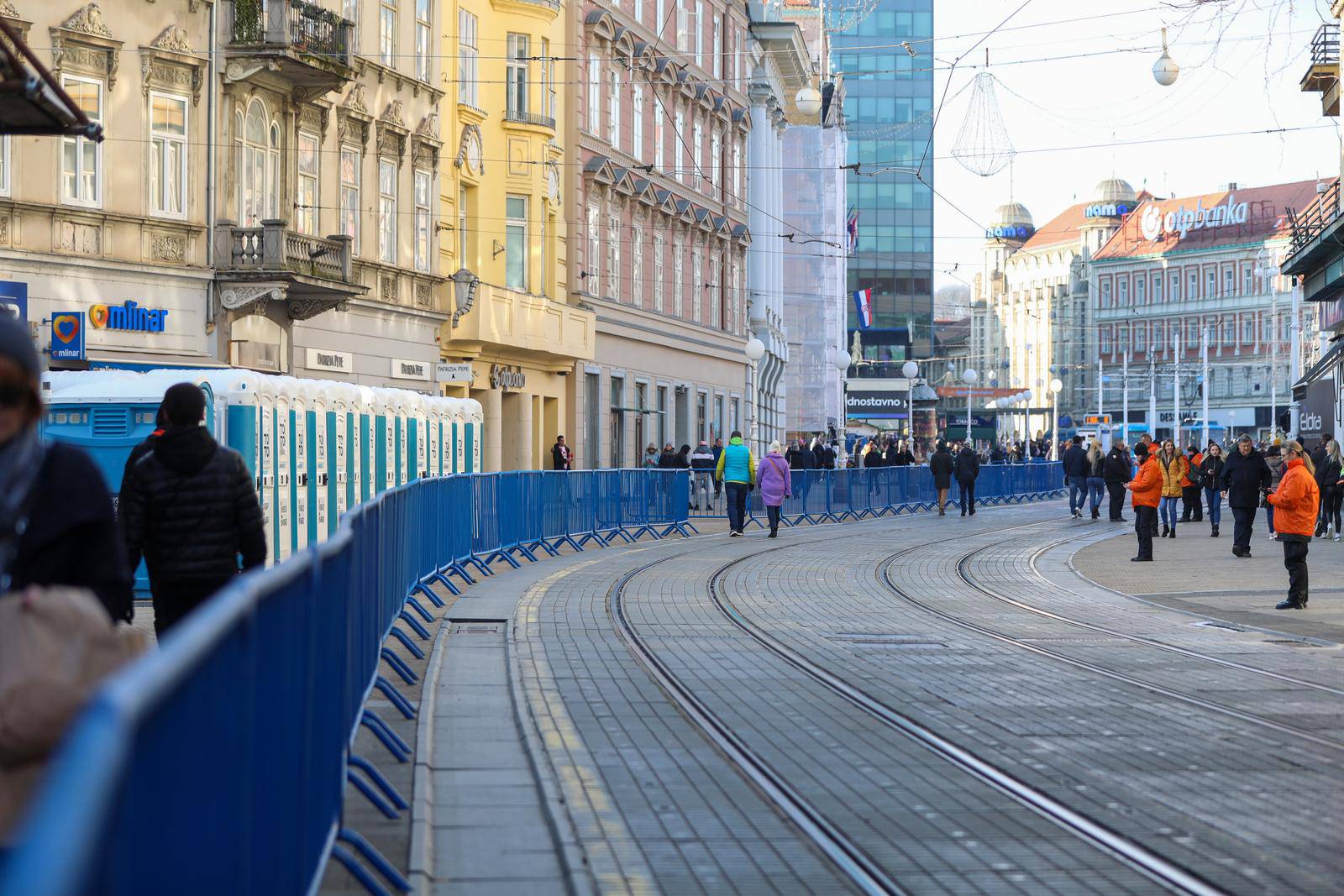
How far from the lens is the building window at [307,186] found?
3341 cm

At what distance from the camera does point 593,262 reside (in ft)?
156

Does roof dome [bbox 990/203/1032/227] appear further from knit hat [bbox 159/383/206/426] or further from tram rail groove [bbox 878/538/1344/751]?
knit hat [bbox 159/383/206/426]

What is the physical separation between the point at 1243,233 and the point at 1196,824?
133513 millimetres

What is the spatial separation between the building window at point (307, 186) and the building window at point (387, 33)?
3.28 meters

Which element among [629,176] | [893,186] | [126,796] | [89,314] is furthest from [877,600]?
[893,186]

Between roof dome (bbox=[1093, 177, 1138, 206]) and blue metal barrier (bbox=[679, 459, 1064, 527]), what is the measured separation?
4526 inches

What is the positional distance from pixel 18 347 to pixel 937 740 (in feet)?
21.4

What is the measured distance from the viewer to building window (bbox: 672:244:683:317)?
180ft

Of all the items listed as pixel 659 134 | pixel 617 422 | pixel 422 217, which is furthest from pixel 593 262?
pixel 422 217

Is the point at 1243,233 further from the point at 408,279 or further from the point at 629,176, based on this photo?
the point at 408,279

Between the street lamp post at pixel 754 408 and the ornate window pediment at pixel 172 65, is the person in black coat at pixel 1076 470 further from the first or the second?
the ornate window pediment at pixel 172 65

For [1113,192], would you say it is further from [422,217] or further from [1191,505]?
[422,217]

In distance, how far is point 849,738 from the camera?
9.95 metres

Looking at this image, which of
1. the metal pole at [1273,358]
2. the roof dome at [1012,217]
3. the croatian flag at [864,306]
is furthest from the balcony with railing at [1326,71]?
the roof dome at [1012,217]
